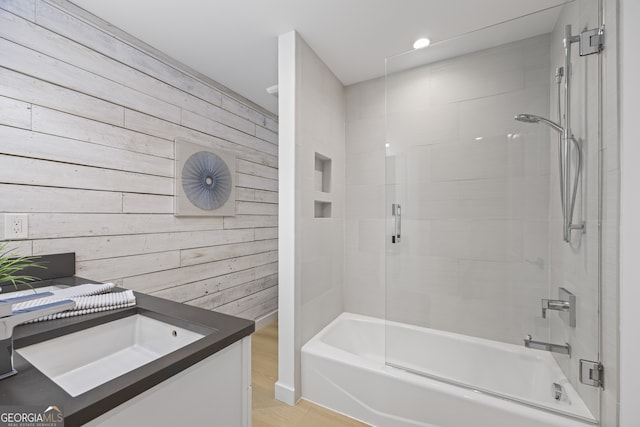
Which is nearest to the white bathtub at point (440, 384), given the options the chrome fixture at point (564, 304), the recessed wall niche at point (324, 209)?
the chrome fixture at point (564, 304)

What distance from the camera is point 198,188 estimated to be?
2.30 meters

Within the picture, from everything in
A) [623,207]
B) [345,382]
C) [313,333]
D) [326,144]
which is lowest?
[345,382]

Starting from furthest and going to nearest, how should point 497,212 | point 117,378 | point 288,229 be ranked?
point 288,229
point 497,212
point 117,378

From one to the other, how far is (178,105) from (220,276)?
148 centimetres

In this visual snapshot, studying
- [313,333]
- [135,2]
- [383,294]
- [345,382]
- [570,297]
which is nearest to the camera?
[570,297]

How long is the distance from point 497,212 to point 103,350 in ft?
6.78

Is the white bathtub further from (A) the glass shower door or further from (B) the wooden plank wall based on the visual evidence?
(B) the wooden plank wall

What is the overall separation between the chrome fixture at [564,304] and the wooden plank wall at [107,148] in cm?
238

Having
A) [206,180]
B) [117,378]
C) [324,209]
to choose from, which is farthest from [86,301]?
[324,209]

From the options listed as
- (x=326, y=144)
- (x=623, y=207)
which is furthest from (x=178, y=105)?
(x=623, y=207)

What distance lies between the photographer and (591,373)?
→ 1244 millimetres

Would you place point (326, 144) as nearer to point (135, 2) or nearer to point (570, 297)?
point (135, 2)

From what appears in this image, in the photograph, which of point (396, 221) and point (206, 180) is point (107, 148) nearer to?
point (206, 180)

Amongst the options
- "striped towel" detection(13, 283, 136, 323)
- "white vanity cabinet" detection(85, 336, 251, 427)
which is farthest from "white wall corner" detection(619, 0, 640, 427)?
"striped towel" detection(13, 283, 136, 323)
